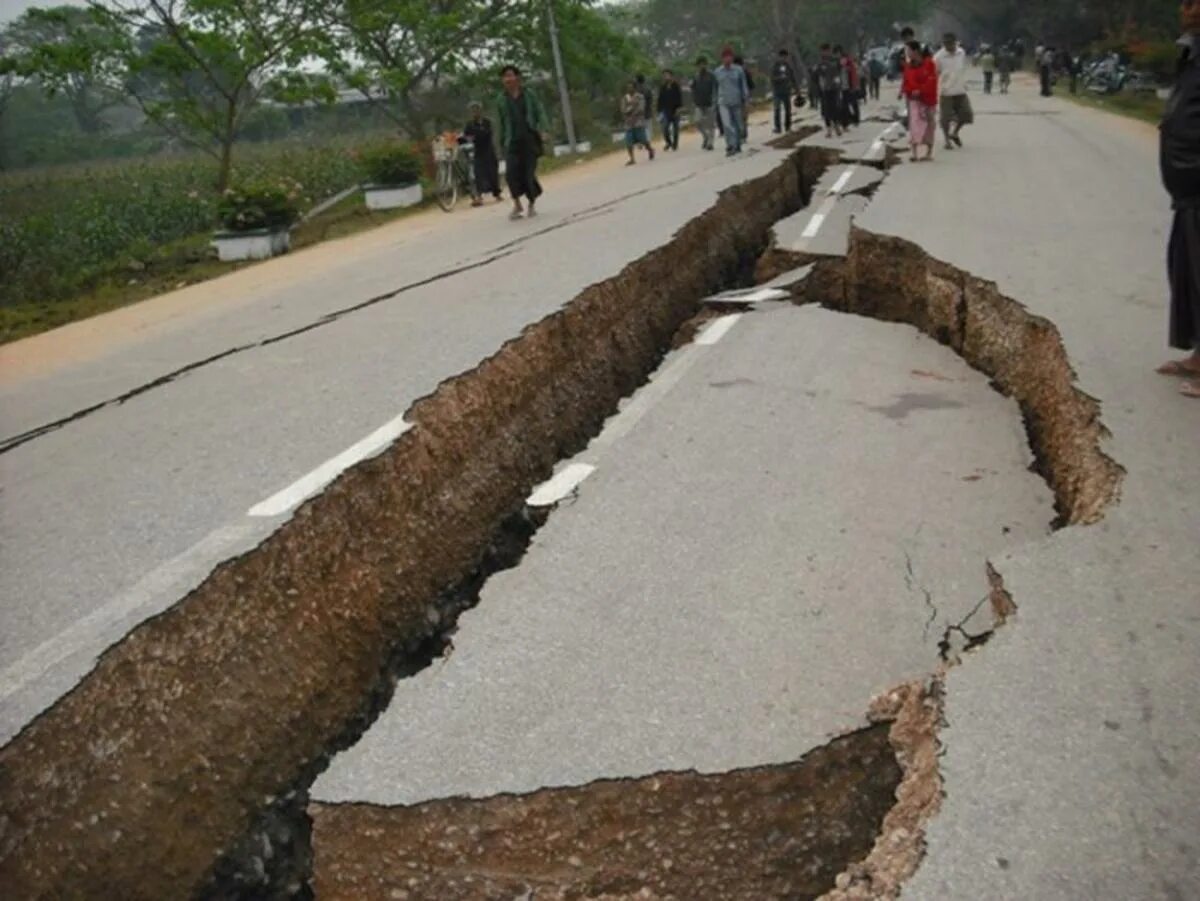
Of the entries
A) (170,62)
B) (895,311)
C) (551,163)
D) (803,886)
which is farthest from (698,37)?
(803,886)

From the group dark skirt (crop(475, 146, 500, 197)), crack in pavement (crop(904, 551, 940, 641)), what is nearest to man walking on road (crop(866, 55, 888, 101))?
dark skirt (crop(475, 146, 500, 197))

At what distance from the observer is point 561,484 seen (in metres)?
4.42

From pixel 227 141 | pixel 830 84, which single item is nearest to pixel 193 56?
pixel 227 141

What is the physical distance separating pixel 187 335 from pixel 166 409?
2.53 metres

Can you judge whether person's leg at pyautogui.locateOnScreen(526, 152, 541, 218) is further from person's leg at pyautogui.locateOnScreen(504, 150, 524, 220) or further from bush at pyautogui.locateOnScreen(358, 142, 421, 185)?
bush at pyautogui.locateOnScreen(358, 142, 421, 185)

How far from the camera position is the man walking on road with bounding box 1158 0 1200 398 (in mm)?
4016

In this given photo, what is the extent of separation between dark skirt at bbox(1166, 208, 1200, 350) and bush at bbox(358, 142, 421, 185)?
589 inches

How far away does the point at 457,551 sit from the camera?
4504 millimetres

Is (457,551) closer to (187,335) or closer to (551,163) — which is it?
(187,335)

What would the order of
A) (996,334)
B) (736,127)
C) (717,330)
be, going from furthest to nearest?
(736,127) → (717,330) → (996,334)

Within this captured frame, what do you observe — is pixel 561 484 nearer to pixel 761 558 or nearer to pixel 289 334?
pixel 761 558

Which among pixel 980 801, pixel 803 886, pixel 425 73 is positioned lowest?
pixel 803 886

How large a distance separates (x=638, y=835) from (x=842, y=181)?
37.2 ft

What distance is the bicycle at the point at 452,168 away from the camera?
16.2 m
